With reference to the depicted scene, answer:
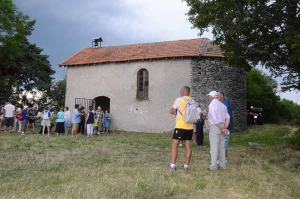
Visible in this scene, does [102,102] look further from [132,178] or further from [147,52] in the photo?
[132,178]

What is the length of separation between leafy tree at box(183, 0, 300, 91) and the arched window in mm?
10711

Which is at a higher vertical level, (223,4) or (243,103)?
(223,4)

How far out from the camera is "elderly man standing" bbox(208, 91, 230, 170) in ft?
23.1

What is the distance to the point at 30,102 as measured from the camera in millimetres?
32500

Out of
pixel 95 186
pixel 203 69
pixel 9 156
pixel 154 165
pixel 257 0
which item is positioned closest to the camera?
pixel 95 186

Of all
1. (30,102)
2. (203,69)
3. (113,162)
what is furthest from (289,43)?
(30,102)

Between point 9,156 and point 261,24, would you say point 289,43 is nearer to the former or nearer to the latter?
point 261,24

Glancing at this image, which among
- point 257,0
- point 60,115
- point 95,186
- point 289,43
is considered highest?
point 257,0

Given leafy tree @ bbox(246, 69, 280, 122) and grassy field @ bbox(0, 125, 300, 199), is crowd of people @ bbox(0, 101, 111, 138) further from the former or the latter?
leafy tree @ bbox(246, 69, 280, 122)

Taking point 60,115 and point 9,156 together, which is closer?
point 9,156

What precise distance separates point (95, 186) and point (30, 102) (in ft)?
97.2

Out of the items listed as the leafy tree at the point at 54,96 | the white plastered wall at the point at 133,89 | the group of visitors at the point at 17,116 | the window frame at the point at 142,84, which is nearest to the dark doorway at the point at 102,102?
the white plastered wall at the point at 133,89

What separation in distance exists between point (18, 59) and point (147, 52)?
14.1 meters

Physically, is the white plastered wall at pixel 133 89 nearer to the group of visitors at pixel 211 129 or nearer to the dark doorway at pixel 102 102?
the dark doorway at pixel 102 102
